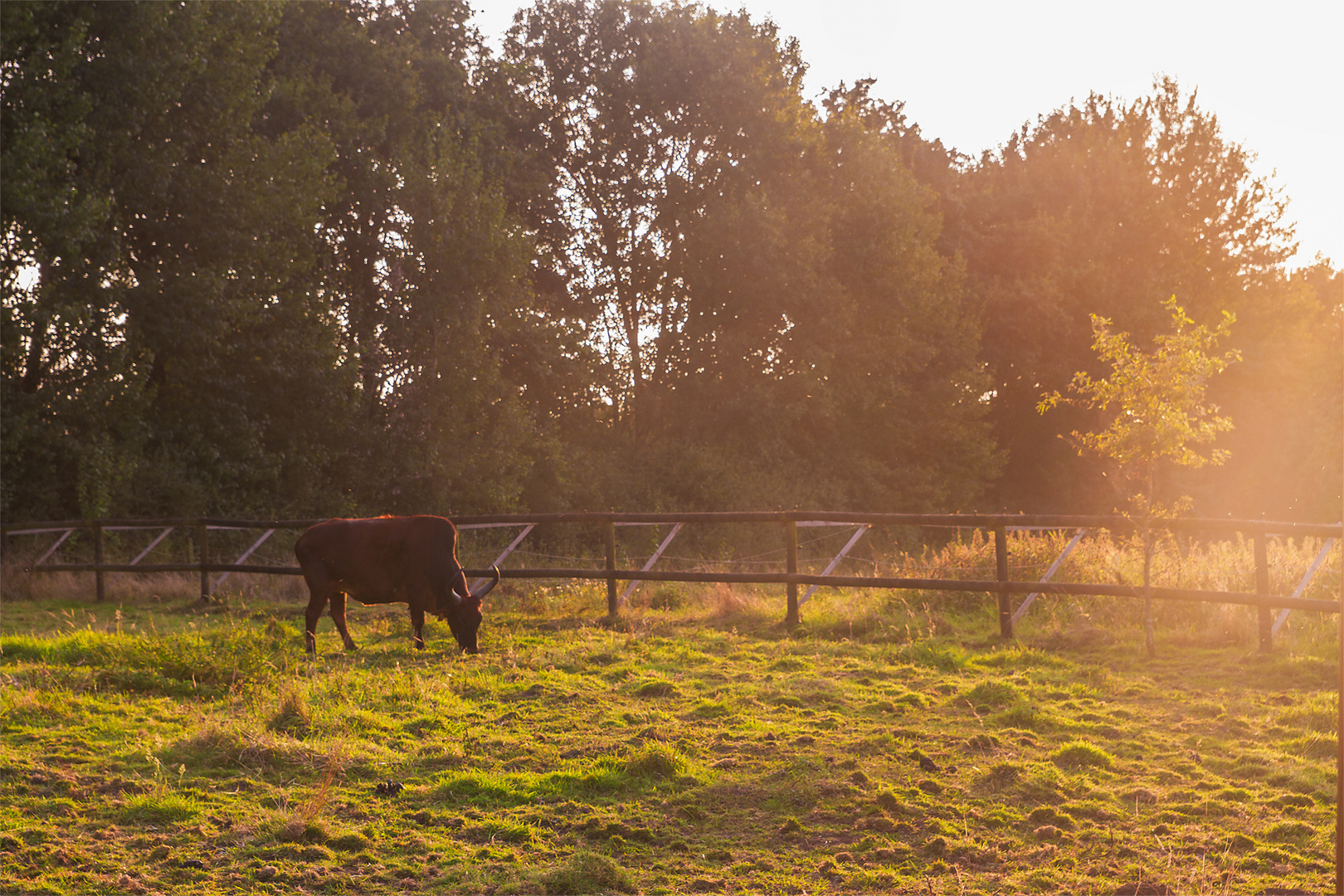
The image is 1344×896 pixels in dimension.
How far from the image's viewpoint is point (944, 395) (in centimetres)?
3359

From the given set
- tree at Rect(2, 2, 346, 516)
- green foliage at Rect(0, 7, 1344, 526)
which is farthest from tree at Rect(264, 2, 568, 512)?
tree at Rect(2, 2, 346, 516)

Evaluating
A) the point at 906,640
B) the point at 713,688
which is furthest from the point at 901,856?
the point at 906,640

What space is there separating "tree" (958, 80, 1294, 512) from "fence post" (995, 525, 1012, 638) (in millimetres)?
26845

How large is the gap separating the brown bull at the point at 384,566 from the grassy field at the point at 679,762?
501mm

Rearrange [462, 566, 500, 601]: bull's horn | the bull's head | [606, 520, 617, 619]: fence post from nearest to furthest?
the bull's head → [462, 566, 500, 601]: bull's horn → [606, 520, 617, 619]: fence post

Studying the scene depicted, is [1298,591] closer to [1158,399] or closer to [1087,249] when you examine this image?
[1158,399]

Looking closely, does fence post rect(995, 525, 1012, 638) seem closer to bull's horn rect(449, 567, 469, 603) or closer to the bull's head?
the bull's head

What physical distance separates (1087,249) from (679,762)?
113 feet

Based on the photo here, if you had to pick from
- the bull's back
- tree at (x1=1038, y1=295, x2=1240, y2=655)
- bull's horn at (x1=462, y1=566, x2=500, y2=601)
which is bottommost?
bull's horn at (x1=462, y1=566, x2=500, y2=601)

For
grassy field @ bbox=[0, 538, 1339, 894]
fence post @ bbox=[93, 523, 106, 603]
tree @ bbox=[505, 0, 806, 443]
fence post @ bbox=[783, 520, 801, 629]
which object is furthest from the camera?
tree @ bbox=[505, 0, 806, 443]

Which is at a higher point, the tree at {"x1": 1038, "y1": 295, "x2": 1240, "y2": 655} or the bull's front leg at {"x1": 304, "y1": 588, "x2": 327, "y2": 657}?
the tree at {"x1": 1038, "y1": 295, "x2": 1240, "y2": 655}

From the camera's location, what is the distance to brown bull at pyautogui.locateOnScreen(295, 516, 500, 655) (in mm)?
10406

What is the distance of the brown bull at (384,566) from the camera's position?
10.4m

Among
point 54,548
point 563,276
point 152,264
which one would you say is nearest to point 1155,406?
point 54,548
